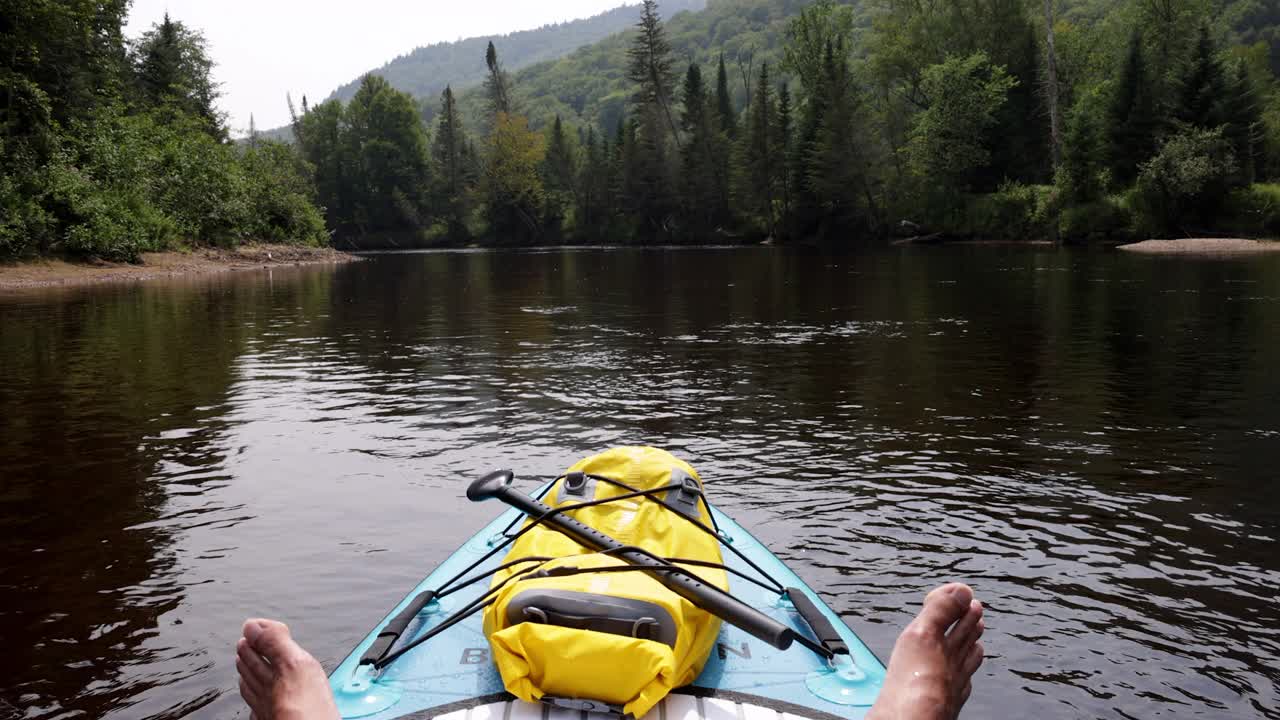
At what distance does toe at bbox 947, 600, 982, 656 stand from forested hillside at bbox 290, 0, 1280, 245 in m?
44.7

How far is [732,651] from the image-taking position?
10.6 ft

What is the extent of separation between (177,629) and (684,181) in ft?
226

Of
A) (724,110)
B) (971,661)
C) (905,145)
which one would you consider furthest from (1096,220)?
(971,661)

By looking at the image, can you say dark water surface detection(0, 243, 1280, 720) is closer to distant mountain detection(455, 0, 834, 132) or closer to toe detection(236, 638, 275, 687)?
toe detection(236, 638, 275, 687)

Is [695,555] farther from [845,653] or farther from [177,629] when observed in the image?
[177,629]

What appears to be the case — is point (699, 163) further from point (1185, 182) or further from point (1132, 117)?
point (1185, 182)

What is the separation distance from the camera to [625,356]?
14.0 metres

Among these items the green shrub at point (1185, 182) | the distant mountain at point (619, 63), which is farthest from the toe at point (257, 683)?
the distant mountain at point (619, 63)

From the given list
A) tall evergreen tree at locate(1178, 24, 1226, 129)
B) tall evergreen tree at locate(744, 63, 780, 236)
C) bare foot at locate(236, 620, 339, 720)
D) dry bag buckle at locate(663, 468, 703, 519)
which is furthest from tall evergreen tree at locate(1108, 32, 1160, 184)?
bare foot at locate(236, 620, 339, 720)

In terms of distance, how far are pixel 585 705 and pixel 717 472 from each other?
16.1 feet

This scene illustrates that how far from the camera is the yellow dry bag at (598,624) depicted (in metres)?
2.64

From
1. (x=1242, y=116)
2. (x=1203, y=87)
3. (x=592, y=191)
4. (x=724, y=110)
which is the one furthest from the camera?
(x=592, y=191)

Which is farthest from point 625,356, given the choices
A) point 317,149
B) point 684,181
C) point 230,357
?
point 317,149

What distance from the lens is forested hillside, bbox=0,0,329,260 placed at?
30109 mm
